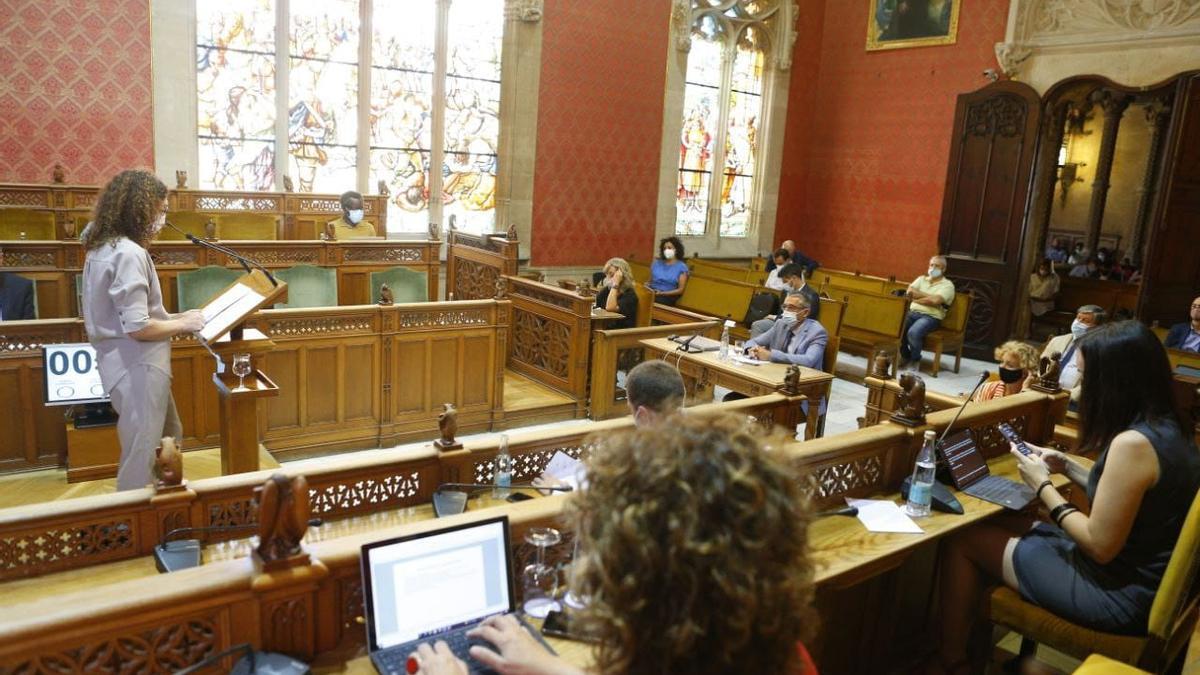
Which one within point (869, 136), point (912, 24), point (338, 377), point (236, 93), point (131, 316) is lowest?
point (338, 377)

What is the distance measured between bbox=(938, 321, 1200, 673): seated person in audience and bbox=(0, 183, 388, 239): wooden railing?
22.2 feet

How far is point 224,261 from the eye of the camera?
20.7 ft

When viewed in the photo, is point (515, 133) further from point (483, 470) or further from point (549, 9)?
point (483, 470)

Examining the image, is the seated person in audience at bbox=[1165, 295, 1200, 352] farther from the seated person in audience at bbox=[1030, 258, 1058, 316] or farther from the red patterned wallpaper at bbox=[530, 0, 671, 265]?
the red patterned wallpaper at bbox=[530, 0, 671, 265]

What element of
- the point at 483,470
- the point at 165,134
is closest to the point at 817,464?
the point at 483,470

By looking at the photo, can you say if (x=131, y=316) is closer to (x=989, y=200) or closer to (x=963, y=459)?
(x=963, y=459)

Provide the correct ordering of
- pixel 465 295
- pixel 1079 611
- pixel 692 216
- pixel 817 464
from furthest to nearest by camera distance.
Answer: pixel 692 216
pixel 465 295
pixel 817 464
pixel 1079 611

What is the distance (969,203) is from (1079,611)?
8.77 meters

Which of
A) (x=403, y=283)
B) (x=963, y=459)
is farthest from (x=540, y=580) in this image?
(x=403, y=283)

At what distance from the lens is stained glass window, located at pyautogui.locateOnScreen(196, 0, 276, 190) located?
862 cm

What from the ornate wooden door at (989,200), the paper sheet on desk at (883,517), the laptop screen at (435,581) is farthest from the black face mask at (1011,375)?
the ornate wooden door at (989,200)

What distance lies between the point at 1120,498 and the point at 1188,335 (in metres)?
5.17

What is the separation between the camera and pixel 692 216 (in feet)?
40.4

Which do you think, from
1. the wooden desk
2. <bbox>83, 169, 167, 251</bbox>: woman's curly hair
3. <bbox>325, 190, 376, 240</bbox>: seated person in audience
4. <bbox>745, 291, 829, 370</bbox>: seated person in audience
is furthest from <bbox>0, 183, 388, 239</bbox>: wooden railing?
<bbox>745, 291, 829, 370</bbox>: seated person in audience
